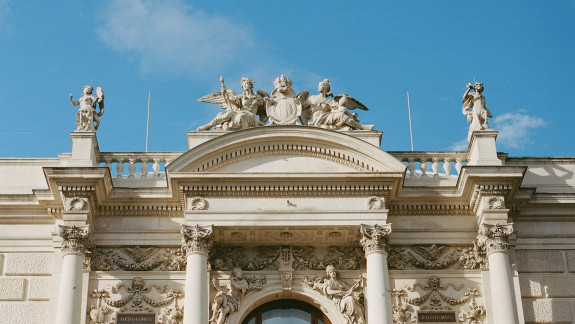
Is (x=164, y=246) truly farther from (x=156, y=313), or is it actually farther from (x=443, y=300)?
(x=443, y=300)

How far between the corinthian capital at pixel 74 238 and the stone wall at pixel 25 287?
3.42ft

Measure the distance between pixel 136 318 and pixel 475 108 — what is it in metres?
9.20

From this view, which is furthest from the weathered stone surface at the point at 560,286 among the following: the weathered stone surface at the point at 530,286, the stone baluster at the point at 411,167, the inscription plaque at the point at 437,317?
the stone baluster at the point at 411,167

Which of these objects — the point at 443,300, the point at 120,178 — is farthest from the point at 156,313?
the point at 443,300

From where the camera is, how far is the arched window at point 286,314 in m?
27.1

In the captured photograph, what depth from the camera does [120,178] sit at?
28.1 meters

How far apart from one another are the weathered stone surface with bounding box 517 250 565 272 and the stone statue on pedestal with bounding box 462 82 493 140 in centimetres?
307

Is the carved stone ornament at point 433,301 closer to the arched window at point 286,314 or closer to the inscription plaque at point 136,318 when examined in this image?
the arched window at point 286,314

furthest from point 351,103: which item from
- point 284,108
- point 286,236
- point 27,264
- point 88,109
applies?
point 27,264

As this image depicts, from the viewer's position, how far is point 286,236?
89.1 feet

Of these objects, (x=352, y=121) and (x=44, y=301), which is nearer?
(x=44, y=301)

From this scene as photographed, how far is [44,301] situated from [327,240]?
6.38 meters

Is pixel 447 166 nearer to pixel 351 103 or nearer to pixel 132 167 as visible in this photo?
pixel 351 103

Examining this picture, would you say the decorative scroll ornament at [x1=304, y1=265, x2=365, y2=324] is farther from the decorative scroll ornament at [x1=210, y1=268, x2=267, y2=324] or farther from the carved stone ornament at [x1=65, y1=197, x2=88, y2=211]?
the carved stone ornament at [x1=65, y1=197, x2=88, y2=211]
